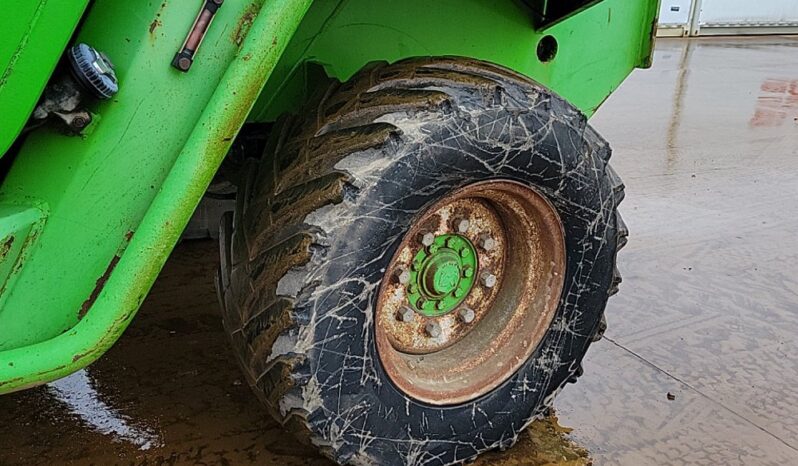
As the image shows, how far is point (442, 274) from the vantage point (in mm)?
2119

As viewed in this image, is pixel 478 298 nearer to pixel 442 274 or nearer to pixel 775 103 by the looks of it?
pixel 442 274

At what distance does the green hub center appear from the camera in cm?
211

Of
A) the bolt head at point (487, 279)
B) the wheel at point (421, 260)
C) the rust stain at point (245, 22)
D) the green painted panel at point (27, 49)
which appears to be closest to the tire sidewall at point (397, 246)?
the wheel at point (421, 260)

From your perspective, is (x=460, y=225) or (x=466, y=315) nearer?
(x=460, y=225)

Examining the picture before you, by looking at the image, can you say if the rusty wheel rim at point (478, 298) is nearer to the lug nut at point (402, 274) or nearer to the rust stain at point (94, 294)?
the lug nut at point (402, 274)

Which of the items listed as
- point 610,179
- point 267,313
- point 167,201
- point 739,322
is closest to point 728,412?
point 739,322

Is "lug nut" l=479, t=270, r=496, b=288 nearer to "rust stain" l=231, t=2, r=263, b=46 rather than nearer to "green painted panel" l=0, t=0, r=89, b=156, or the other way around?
"rust stain" l=231, t=2, r=263, b=46

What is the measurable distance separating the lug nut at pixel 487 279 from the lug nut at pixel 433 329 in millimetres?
178

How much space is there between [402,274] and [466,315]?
0.28 metres

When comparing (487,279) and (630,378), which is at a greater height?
(487,279)

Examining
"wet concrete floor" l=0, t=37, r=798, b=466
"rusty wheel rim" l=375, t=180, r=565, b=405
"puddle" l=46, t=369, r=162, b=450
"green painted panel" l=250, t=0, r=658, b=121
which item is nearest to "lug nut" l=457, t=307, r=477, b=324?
"rusty wheel rim" l=375, t=180, r=565, b=405

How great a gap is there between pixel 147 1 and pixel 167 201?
0.38 m

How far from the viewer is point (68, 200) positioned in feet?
5.12

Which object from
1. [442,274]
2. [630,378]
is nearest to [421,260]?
[442,274]
